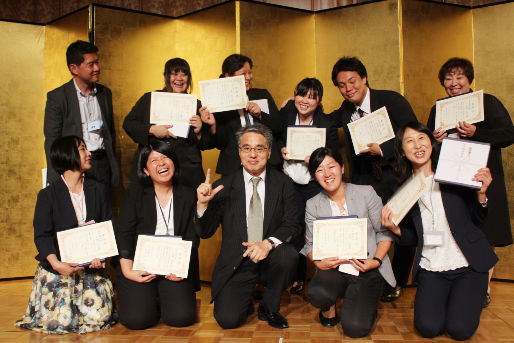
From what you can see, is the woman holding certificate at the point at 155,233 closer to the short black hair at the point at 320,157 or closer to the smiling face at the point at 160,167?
the smiling face at the point at 160,167

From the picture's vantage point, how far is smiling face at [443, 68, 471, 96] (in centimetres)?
390

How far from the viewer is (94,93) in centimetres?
423

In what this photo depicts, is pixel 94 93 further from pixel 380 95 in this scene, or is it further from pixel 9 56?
pixel 380 95

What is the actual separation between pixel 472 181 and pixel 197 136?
6.75 ft

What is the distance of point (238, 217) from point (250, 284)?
465 mm

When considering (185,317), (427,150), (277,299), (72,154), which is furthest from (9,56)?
(427,150)

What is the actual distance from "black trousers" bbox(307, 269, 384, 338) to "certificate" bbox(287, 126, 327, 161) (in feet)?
3.09

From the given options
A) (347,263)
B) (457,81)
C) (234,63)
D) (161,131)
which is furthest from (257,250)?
(457,81)

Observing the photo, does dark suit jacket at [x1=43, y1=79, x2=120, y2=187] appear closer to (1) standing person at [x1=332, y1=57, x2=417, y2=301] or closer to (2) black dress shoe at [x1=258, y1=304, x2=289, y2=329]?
(2) black dress shoe at [x1=258, y1=304, x2=289, y2=329]

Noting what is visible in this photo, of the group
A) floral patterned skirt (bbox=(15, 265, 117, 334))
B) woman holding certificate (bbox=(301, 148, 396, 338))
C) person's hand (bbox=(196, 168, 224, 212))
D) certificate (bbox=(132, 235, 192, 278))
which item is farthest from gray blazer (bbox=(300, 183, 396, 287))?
floral patterned skirt (bbox=(15, 265, 117, 334))

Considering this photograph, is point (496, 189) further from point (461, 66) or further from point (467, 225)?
point (461, 66)

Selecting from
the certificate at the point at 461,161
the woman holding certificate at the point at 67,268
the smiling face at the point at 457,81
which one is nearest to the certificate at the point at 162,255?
the woman holding certificate at the point at 67,268

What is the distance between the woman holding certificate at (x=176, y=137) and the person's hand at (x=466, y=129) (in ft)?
6.16

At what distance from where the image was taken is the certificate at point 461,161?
2.95 m
